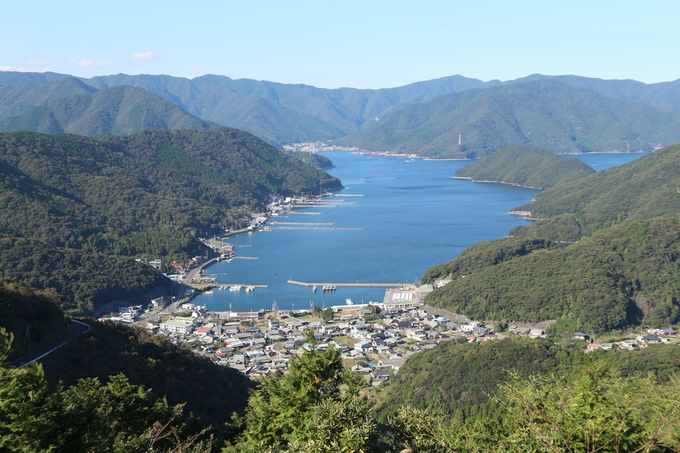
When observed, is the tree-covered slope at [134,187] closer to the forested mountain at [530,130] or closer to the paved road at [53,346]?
the paved road at [53,346]

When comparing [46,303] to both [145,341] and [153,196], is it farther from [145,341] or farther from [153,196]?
[153,196]

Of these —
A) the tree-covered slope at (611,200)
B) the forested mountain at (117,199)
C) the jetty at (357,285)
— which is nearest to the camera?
the forested mountain at (117,199)

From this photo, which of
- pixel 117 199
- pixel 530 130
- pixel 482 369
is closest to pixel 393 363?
pixel 482 369

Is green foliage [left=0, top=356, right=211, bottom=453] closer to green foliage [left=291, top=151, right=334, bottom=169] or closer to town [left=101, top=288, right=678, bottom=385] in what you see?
town [left=101, top=288, right=678, bottom=385]

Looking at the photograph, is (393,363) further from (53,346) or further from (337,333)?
(53,346)

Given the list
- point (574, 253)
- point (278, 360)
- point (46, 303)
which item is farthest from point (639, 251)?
point (46, 303)

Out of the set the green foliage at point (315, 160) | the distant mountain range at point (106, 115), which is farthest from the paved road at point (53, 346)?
the distant mountain range at point (106, 115)

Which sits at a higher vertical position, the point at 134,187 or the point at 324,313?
the point at 134,187
